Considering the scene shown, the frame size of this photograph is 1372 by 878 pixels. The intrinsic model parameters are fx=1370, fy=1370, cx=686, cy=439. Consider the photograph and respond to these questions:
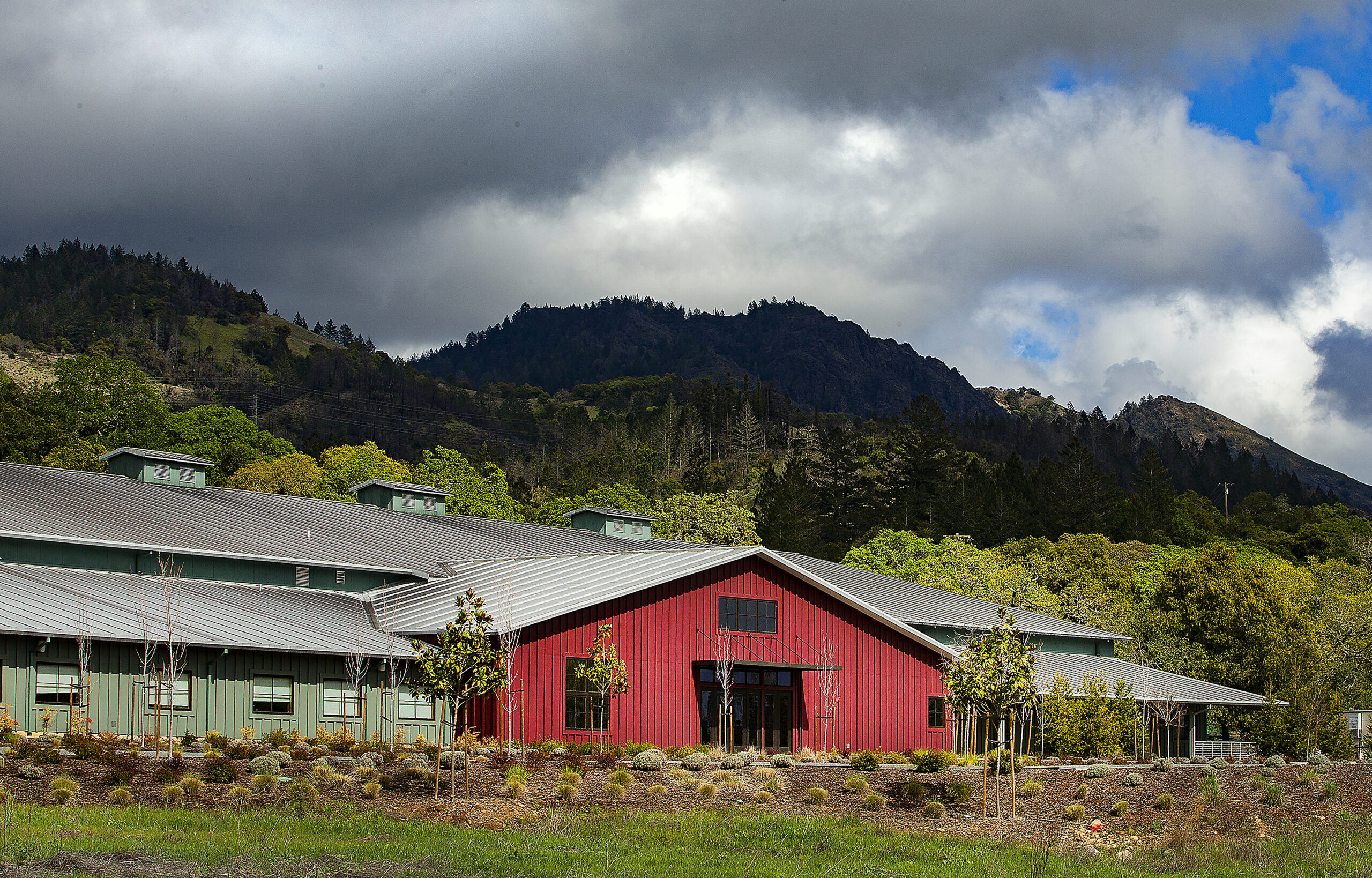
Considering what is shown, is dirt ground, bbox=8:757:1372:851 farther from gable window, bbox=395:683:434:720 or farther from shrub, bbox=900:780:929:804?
gable window, bbox=395:683:434:720

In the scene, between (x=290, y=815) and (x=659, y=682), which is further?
(x=659, y=682)

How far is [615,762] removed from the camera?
90.4 ft

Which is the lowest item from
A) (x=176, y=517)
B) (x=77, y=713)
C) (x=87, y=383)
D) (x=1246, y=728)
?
(x=1246, y=728)

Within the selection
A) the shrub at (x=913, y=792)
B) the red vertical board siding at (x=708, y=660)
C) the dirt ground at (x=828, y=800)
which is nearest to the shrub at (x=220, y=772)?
the dirt ground at (x=828, y=800)

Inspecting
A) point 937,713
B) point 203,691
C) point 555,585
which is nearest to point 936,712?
point 937,713

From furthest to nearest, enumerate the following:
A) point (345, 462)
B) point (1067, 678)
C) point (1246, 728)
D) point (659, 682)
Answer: point (345, 462), point (1246, 728), point (1067, 678), point (659, 682)

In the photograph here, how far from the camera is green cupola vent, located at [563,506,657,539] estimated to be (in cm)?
5622

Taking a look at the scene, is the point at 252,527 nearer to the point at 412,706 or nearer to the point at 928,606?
the point at 412,706

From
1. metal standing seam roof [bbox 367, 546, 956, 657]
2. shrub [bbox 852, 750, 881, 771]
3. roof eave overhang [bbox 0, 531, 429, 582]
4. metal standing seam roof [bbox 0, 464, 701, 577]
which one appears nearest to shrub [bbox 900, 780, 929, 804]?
shrub [bbox 852, 750, 881, 771]

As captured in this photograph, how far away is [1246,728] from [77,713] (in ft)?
128

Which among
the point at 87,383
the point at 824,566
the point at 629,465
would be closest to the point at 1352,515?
the point at 629,465

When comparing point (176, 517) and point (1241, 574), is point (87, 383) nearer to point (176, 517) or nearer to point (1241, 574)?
point (176, 517)

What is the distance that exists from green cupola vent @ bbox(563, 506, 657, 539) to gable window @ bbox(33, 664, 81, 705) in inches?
1099

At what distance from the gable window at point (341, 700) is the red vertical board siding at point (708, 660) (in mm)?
2972
